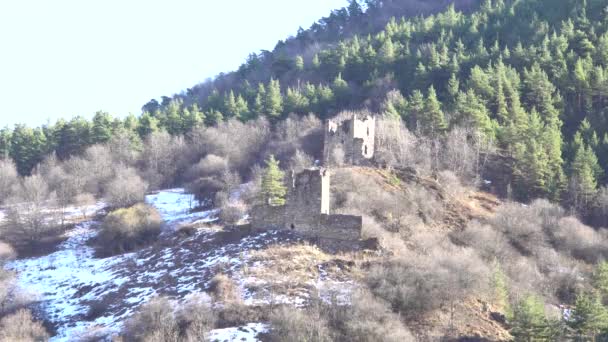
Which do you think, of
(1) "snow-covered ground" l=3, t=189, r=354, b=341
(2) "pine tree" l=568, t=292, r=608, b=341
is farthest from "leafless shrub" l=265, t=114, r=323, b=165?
(2) "pine tree" l=568, t=292, r=608, b=341

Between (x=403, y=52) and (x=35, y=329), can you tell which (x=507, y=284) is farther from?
(x=403, y=52)

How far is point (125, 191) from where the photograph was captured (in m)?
65.9

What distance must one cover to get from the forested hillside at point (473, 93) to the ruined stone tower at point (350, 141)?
18.4ft

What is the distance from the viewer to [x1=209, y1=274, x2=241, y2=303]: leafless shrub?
1502 inches

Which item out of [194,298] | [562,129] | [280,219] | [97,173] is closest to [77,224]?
[97,173]

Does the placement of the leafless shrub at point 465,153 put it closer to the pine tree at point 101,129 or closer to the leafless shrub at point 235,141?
the leafless shrub at point 235,141

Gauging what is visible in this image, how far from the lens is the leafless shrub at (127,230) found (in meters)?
54.5

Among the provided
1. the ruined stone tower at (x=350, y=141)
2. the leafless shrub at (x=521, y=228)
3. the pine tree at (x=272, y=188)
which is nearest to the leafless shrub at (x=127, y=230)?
the pine tree at (x=272, y=188)

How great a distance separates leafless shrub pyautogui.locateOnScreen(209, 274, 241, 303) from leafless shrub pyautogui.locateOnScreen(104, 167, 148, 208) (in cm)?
2563

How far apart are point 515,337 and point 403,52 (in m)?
62.9

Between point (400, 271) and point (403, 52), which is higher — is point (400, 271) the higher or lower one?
the lower one

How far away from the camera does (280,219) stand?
1859 inches

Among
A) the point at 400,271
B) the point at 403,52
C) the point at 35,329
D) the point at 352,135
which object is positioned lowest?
the point at 35,329

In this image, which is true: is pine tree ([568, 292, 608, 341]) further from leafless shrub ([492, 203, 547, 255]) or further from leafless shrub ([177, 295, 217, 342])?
leafless shrub ([177, 295, 217, 342])
